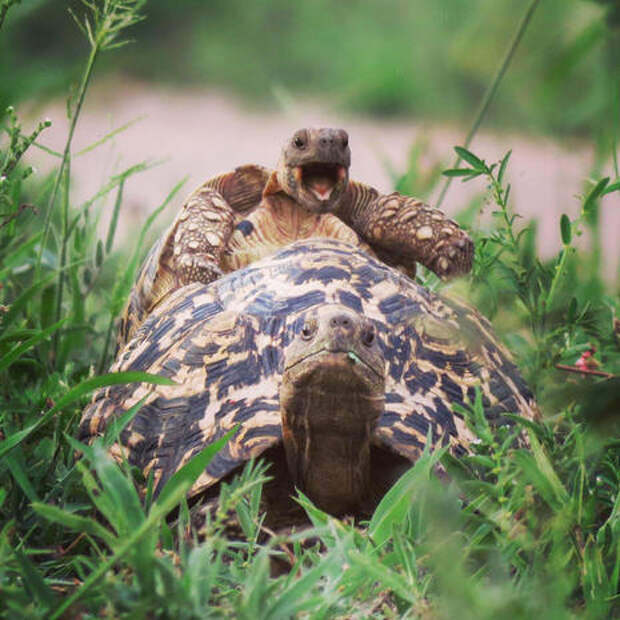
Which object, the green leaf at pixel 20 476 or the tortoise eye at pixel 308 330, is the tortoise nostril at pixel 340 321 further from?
the green leaf at pixel 20 476

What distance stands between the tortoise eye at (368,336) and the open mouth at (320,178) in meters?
0.74

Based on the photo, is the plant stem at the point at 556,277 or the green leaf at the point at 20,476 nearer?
the green leaf at the point at 20,476

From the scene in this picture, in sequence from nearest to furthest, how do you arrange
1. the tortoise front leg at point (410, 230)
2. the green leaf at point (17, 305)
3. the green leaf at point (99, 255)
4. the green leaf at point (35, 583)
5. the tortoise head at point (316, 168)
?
the green leaf at point (35, 583) < the green leaf at point (17, 305) < the tortoise head at point (316, 168) < the tortoise front leg at point (410, 230) < the green leaf at point (99, 255)

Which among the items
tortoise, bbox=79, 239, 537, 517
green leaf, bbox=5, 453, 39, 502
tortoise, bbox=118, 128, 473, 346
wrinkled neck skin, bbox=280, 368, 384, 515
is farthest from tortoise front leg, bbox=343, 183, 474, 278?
green leaf, bbox=5, 453, 39, 502

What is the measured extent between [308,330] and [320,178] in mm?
779

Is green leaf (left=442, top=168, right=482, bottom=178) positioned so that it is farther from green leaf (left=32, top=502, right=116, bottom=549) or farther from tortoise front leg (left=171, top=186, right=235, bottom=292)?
green leaf (left=32, top=502, right=116, bottom=549)

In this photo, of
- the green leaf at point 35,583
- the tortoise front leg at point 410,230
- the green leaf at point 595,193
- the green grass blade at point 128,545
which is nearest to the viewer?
the green grass blade at point 128,545

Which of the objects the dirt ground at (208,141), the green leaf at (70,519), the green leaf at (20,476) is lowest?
the green leaf at (20,476)

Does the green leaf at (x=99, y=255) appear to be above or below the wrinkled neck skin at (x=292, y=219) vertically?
below

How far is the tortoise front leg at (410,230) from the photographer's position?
7.08 feet

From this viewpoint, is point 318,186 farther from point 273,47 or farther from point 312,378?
point 273,47

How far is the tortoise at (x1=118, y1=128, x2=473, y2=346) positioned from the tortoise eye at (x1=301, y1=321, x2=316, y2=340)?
24.9 inches

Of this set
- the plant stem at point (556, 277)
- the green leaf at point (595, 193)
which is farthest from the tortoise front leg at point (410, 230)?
the green leaf at point (595, 193)

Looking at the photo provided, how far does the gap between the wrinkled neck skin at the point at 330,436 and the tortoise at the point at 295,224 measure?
63 cm
